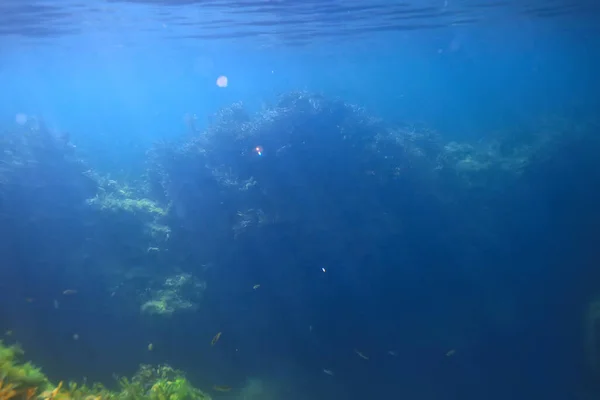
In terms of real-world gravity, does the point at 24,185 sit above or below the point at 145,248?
above

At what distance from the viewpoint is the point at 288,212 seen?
1283cm

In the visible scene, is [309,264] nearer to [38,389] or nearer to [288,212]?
[288,212]

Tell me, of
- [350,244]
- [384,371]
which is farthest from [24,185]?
[384,371]

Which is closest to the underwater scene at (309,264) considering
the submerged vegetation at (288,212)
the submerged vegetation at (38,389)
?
the submerged vegetation at (288,212)

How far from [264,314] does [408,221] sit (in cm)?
579

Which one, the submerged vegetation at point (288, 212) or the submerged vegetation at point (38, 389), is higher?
the submerged vegetation at point (288, 212)

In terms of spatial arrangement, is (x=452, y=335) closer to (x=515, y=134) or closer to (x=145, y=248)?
(x=145, y=248)

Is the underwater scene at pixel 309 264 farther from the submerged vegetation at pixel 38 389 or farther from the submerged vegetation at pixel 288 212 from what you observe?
the submerged vegetation at pixel 38 389

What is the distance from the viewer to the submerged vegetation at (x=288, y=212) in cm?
1266

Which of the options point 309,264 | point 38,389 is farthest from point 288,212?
point 38,389

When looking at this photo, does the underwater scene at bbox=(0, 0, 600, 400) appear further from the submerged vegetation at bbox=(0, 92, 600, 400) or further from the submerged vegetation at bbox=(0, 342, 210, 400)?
the submerged vegetation at bbox=(0, 342, 210, 400)

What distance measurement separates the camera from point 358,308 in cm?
Answer: 1269

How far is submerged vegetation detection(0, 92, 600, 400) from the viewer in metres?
12.7

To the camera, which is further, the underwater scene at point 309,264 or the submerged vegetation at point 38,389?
the underwater scene at point 309,264
